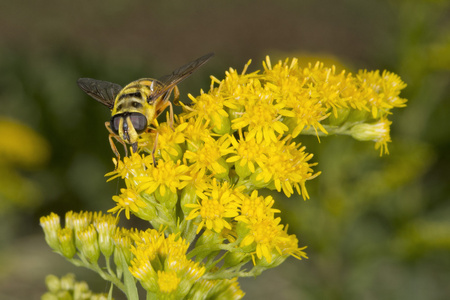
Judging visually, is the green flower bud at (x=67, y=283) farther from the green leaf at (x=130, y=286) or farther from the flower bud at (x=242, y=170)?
the flower bud at (x=242, y=170)

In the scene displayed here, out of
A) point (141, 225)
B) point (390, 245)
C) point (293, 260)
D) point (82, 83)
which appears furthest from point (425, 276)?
point (82, 83)

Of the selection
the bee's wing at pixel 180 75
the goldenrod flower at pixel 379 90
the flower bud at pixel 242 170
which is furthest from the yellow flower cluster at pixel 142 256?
the goldenrod flower at pixel 379 90

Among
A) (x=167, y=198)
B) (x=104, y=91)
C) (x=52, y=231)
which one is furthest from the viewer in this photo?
(x=104, y=91)

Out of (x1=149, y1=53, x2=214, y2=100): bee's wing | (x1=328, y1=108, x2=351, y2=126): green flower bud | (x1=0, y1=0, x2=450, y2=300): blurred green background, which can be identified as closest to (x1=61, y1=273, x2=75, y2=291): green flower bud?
(x1=0, y1=0, x2=450, y2=300): blurred green background

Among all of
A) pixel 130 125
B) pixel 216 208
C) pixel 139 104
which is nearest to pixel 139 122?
pixel 130 125

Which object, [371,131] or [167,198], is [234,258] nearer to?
[167,198]

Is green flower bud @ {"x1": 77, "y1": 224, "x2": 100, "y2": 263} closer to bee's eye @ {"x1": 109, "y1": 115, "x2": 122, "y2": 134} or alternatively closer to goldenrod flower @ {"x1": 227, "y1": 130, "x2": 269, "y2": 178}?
bee's eye @ {"x1": 109, "y1": 115, "x2": 122, "y2": 134}
